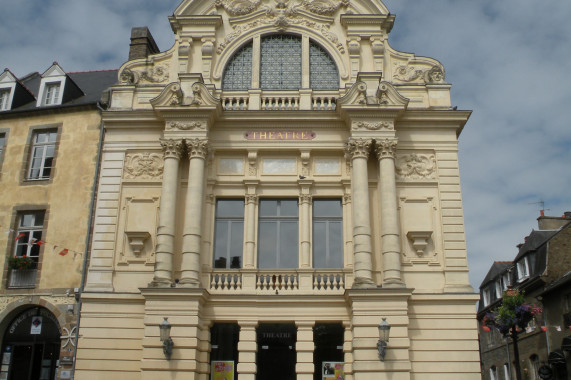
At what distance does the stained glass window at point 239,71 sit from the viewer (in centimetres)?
2034

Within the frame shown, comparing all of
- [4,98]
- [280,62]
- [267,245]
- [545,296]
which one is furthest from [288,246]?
[545,296]

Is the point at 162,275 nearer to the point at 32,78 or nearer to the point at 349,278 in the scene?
the point at 349,278

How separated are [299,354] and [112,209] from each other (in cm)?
727

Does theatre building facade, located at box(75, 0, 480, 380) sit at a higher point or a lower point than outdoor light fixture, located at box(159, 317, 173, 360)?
higher

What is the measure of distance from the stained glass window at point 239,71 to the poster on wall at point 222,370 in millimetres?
9049

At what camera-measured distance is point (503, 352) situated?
35.0 m

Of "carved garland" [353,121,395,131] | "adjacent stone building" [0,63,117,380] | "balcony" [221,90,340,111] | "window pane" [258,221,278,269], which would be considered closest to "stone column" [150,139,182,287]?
"balcony" [221,90,340,111]

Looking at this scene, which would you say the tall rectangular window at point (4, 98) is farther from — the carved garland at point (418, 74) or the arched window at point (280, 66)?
the carved garland at point (418, 74)

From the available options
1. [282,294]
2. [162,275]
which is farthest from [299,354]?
[162,275]

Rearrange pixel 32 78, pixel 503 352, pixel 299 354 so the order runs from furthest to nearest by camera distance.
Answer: pixel 503 352, pixel 32 78, pixel 299 354

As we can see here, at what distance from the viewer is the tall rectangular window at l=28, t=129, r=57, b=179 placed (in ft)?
66.4

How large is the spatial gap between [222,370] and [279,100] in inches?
344

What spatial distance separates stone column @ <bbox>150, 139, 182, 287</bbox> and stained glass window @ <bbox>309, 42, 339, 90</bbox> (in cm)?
533

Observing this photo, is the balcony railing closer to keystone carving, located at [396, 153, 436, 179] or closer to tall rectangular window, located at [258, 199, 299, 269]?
tall rectangular window, located at [258, 199, 299, 269]
